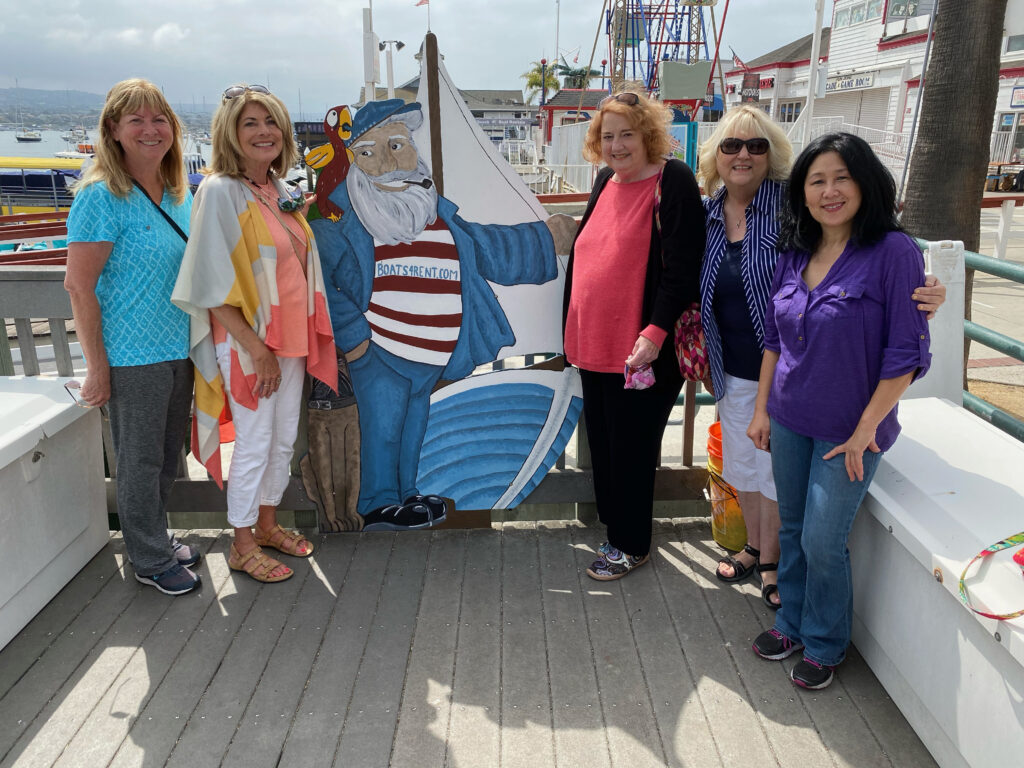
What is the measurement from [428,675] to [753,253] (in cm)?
167

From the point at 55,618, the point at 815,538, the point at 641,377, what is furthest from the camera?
the point at 55,618

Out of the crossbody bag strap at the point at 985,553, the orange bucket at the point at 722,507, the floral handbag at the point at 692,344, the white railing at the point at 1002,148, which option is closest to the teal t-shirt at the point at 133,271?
the floral handbag at the point at 692,344

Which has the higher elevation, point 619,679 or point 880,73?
point 880,73

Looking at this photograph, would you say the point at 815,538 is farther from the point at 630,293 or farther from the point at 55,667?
the point at 55,667

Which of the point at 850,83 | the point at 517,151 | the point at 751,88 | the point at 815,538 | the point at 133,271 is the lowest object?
the point at 815,538

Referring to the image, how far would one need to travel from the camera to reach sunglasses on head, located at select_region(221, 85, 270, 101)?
245 cm

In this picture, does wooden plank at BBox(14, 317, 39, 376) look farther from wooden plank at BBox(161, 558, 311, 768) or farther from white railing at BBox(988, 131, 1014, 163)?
white railing at BBox(988, 131, 1014, 163)

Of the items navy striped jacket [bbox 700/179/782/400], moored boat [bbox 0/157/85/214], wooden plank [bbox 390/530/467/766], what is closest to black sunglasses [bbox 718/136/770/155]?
navy striped jacket [bbox 700/179/782/400]

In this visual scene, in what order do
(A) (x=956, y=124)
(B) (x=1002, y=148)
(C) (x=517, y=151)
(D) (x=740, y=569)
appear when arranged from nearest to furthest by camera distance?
(D) (x=740, y=569) → (A) (x=956, y=124) → (B) (x=1002, y=148) → (C) (x=517, y=151)

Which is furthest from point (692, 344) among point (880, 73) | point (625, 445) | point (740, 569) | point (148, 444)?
point (880, 73)

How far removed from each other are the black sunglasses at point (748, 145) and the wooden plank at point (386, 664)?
1.90 metres

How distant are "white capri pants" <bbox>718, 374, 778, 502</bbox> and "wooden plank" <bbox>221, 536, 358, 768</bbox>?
5.04 ft

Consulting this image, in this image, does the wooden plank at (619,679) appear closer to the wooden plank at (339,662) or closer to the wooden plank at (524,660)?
the wooden plank at (524,660)

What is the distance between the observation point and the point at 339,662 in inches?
95.6
